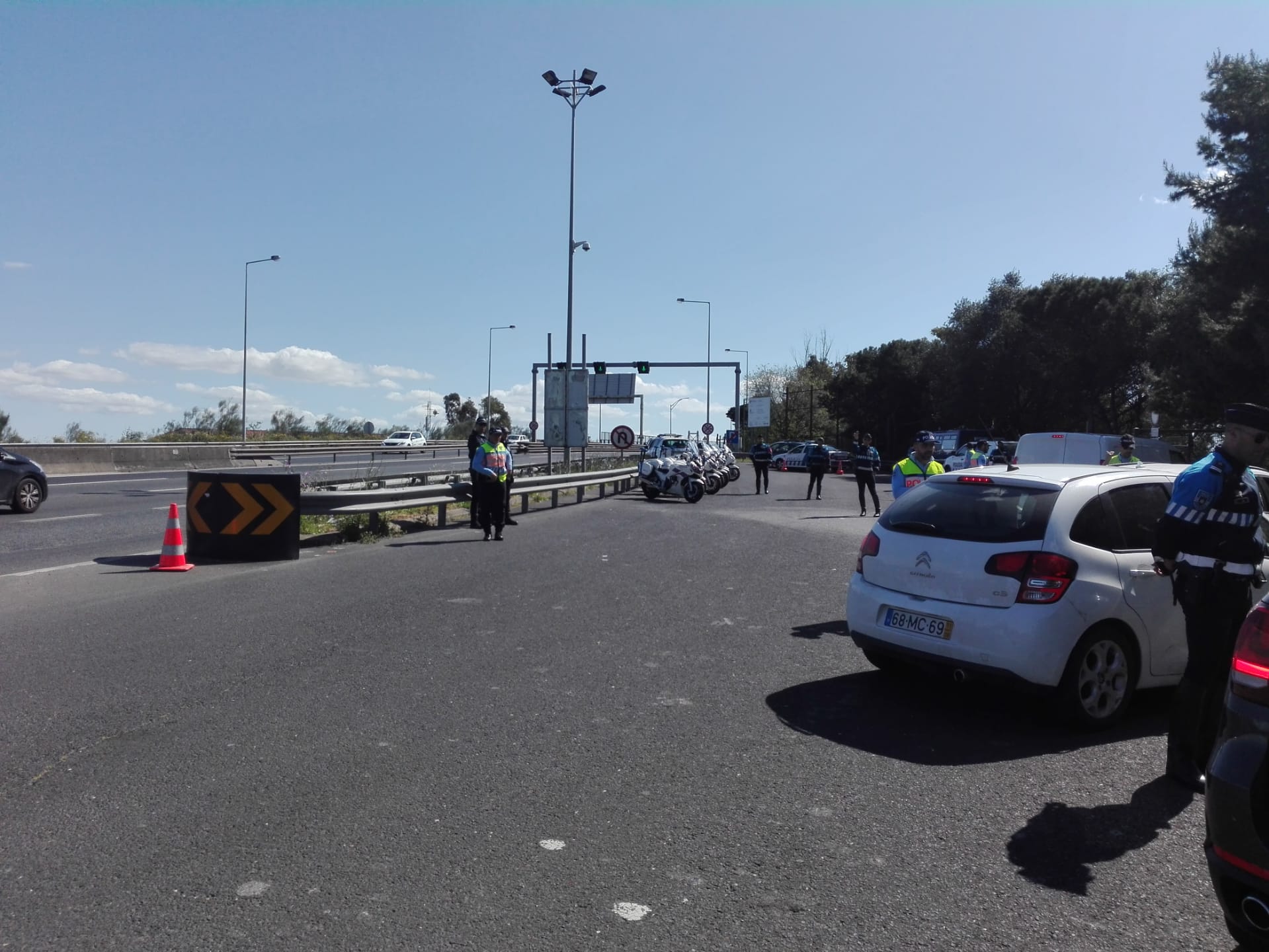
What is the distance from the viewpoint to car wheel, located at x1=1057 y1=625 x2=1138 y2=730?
18.7 feet

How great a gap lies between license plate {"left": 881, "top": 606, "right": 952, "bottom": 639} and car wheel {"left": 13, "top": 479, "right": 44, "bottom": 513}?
54.4 feet

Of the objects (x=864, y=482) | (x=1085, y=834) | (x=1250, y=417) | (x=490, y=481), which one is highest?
(x=1250, y=417)

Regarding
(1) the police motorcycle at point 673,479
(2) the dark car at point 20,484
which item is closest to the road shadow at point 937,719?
(2) the dark car at point 20,484

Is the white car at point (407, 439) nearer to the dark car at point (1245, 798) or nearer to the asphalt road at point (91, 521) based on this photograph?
the asphalt road at point (91, 521)

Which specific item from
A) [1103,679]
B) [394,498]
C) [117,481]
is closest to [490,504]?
[394,498]

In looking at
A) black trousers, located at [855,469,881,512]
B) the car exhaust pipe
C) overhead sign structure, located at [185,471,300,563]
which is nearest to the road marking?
overhead sign structure, located at [185,471,300,563]

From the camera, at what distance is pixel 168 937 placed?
3328 mm

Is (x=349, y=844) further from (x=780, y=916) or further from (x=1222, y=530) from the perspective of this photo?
(x=1222, y=530)

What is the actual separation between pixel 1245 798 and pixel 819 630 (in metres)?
5.78

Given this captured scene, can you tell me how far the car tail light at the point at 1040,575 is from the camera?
577 cm

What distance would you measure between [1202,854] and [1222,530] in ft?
5.09

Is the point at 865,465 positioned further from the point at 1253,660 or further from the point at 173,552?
the point at 1253,660

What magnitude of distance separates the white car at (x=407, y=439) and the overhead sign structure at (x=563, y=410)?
32.1 meters

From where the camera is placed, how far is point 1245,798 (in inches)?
117
